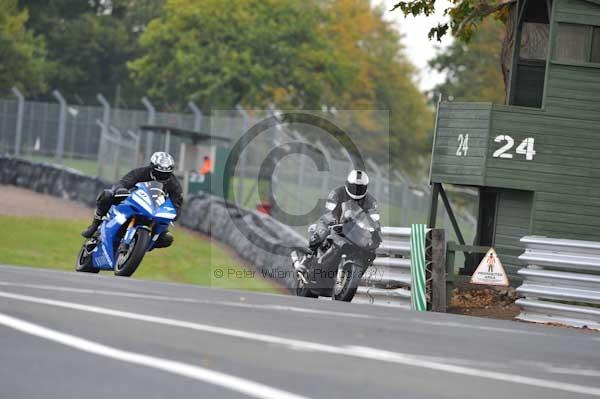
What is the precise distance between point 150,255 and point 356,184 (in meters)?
19.0

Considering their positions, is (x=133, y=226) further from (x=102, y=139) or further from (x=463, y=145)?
(x=102, y=139)

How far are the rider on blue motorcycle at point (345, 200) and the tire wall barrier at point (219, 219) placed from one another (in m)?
13.0

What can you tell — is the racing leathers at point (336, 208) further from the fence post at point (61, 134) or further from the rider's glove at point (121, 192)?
the fence post at point (61, 134)

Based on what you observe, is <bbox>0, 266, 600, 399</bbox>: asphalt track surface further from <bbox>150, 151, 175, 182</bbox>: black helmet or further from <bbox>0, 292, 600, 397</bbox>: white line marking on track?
<bbox>150, 151, 175, 182</bbox>: black helmet

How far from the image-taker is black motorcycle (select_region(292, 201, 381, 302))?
15609mm

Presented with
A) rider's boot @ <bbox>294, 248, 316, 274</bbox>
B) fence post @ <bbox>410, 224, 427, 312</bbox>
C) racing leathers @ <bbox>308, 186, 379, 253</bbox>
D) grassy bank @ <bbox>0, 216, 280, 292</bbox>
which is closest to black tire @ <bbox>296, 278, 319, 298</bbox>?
rider's boot @ <bbox>294, 248, 316, 274</bbox>

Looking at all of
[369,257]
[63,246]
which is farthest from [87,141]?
[369,257]

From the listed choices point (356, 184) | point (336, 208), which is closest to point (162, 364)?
point (356, 184)

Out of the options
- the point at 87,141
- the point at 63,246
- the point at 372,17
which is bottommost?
the point at 63,246

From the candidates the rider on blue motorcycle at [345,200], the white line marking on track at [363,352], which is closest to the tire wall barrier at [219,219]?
the rider on blue motorcycle at [345,200]

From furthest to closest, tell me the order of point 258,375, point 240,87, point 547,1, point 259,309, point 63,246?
1. point 240,87
2. point 63,246
3. point 547,1
4. point 259,309
5. point 258,375

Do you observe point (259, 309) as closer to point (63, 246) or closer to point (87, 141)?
point (63, 246)

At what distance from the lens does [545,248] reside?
1516 cm

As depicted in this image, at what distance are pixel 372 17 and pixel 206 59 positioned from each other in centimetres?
2055
